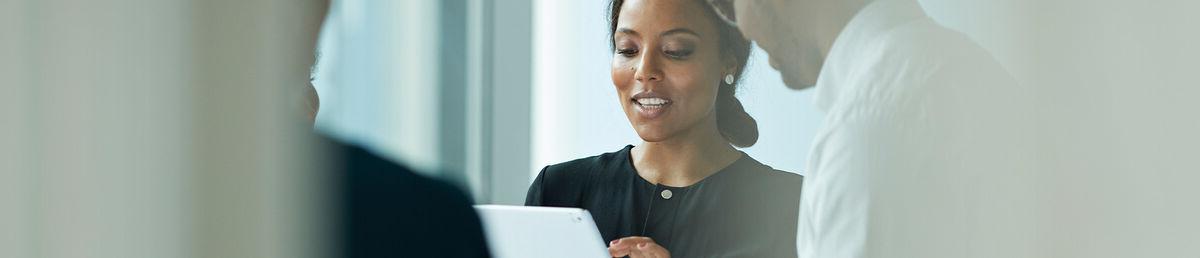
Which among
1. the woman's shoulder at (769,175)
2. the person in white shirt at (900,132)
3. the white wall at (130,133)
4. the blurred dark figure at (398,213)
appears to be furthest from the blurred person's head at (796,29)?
the white wall at (130,133)

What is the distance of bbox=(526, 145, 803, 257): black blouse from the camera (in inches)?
71.9

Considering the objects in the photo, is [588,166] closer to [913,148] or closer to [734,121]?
[734,121]

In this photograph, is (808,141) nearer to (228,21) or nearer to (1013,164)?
(1013,164)

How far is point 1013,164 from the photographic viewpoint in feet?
6.09

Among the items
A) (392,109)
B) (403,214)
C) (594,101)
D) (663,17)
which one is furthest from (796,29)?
(403,214)

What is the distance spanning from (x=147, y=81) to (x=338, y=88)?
635 mm

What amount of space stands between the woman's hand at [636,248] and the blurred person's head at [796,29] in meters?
0.31

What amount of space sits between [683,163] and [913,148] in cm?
34

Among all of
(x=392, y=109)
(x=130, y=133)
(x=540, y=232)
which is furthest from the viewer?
(x=540, y=232)

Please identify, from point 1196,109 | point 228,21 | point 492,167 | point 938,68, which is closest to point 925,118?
point 938,68

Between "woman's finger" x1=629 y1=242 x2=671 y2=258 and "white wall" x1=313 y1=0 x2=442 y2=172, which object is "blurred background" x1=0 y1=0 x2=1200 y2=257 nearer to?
"white wall" x1=313 y1=0 x2=442 y2=172

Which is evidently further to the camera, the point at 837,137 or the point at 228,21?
the point at 837,137

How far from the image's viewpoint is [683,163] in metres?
1.85

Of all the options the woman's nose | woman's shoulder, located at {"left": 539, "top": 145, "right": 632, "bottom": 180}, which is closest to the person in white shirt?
the woman's nose
